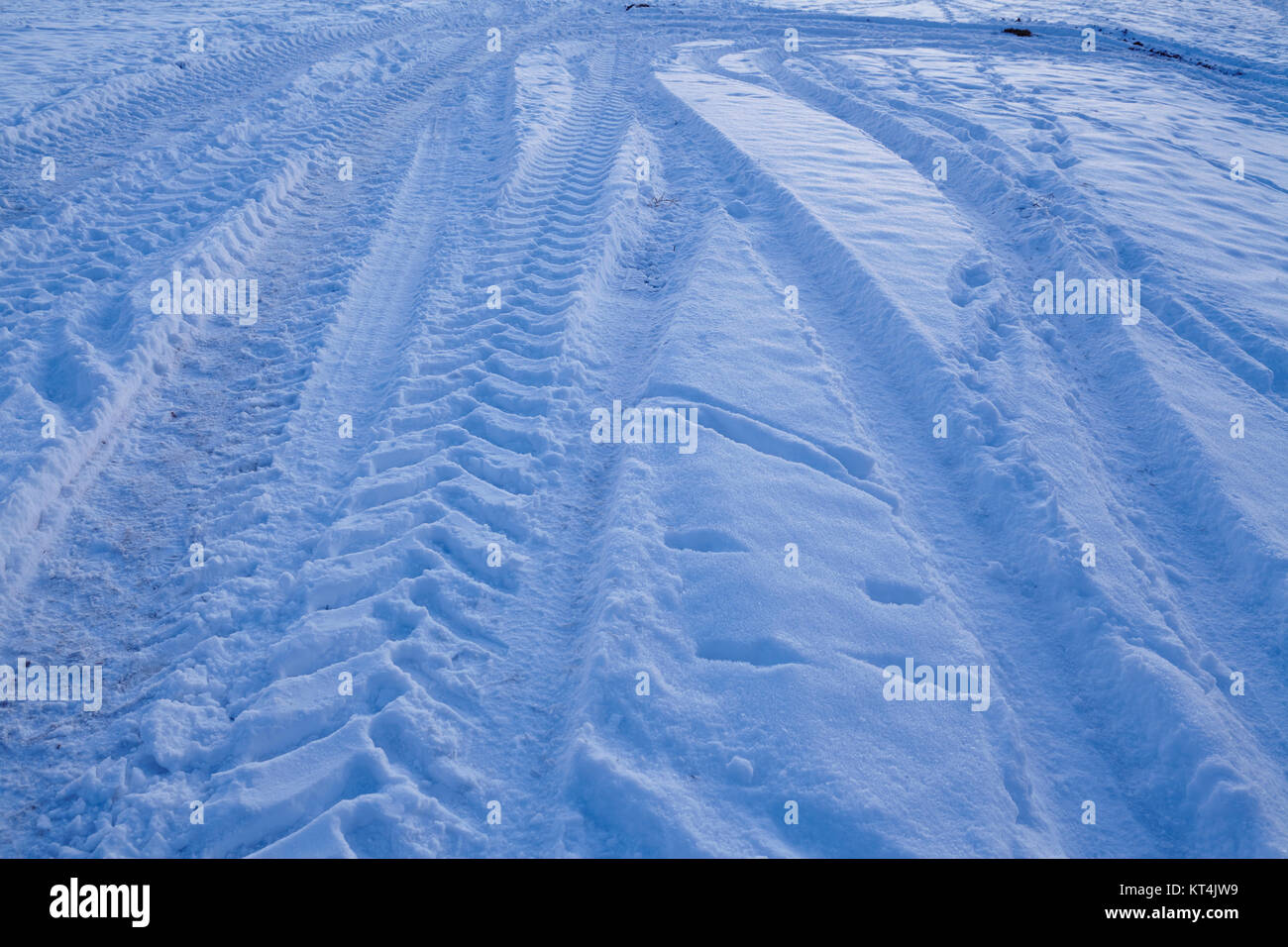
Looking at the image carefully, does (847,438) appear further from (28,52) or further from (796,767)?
(28,52)

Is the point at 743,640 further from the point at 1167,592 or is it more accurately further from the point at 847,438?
the point at 1167,592

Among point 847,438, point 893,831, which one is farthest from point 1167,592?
point 893,831

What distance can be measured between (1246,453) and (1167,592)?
1.52 m

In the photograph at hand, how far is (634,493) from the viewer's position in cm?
436

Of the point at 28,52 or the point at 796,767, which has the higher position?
the point at 28,52

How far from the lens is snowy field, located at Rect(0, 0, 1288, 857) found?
3113mm

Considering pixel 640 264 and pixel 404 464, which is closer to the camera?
pixel 404 464

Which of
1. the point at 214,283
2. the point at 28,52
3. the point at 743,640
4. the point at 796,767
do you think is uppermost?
the point at 28,52

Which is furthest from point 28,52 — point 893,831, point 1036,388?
point 893,831

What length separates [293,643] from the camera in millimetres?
3572

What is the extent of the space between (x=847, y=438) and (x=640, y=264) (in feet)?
9.20

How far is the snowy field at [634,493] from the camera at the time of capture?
10.2ft
